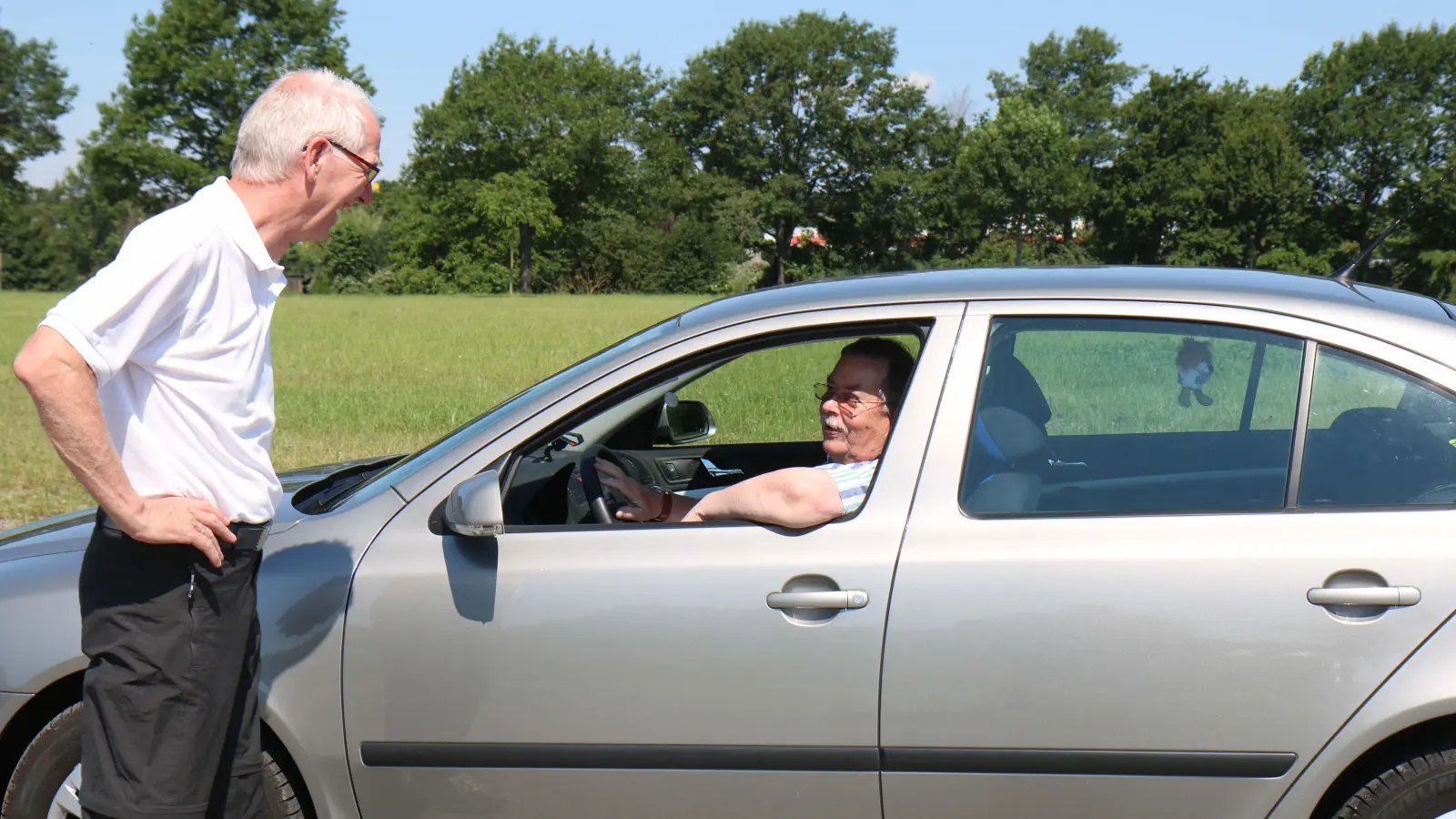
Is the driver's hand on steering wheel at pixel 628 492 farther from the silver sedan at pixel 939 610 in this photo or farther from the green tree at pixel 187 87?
the green tree at pixel 187 87

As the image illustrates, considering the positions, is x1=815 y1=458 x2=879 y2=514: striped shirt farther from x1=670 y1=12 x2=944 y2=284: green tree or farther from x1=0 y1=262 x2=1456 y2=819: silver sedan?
x1=670 y1=12 x2=944 y2=284: green tree

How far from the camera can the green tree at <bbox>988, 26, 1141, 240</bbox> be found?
328ft

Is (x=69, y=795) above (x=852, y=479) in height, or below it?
below

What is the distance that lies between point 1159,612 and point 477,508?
1410 mm

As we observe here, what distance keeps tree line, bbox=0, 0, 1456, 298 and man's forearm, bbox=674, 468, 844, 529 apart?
62561mm

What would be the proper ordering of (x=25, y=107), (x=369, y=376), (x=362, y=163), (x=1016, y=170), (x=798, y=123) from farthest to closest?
1. (x=798, y=123)
2. (x=1016, y=170)
3. (x=25, y=107)
4. (x=369, y=376)
5. (x=362, y=163)

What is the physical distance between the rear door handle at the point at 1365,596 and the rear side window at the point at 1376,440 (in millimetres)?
196

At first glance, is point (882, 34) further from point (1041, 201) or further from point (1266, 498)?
point (1266, 498)

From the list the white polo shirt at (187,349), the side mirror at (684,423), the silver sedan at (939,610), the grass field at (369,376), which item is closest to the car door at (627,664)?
the silver sedan at (939,610)

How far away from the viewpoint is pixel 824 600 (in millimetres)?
2688

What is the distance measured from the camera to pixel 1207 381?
10.1 ft

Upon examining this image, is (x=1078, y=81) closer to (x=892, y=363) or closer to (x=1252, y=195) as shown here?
(x=1252, y=195)

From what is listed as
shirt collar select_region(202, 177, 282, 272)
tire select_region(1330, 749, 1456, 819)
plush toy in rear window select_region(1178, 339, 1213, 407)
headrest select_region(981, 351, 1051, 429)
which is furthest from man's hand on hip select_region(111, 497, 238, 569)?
tire select_region(1330, 749, 1456, 819)

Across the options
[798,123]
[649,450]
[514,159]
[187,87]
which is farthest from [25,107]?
[649,450]
